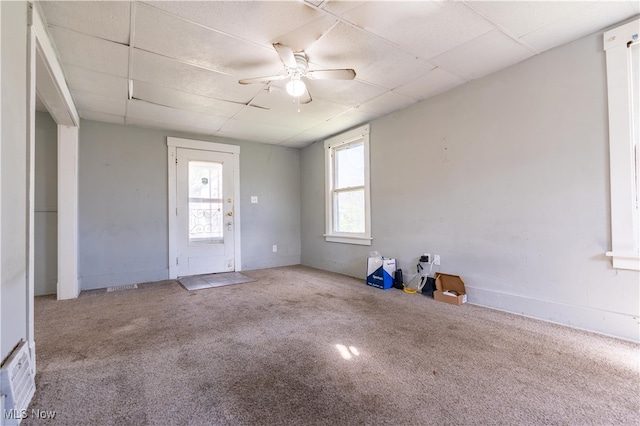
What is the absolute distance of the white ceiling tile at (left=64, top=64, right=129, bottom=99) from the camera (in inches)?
106

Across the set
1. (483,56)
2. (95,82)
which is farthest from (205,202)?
(483,56)

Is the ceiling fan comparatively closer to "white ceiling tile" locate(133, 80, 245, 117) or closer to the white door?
"white ceiling tile" locate(133, 80, 245, 117)

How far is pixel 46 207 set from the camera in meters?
3.68

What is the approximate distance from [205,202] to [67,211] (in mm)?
1753

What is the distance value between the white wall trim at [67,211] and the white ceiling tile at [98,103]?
351 millimetres

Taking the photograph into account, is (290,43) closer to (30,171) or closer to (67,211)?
(30,171)

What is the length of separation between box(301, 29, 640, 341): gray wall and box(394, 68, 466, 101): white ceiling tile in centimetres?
12

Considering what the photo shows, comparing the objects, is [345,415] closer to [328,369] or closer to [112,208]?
Answer: [328,369]

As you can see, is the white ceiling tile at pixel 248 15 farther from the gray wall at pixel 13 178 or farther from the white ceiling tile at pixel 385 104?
the white ceiling tile at pixel 385 104

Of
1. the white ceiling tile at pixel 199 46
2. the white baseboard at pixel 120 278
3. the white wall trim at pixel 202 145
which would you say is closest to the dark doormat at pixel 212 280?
the white baseboard at pixel 120 278

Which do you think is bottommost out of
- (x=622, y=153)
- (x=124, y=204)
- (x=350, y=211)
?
(x=350, y=211)

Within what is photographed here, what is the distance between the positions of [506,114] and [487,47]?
677mm

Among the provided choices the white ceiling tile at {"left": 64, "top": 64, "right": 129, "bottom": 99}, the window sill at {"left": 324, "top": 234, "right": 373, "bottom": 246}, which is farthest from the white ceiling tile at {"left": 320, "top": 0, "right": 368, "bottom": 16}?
the window sill at {"left": 324, "top": 234, "right": 373, "bottom": 246}

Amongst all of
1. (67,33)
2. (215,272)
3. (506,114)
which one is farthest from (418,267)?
(67,33)
